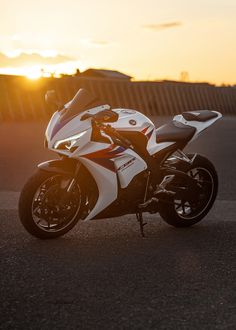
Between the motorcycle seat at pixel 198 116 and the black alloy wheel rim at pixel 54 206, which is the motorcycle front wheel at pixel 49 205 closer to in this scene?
the black alloy wheel rim at pixel 54 206

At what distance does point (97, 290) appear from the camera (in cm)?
371

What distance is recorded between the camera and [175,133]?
5270mm

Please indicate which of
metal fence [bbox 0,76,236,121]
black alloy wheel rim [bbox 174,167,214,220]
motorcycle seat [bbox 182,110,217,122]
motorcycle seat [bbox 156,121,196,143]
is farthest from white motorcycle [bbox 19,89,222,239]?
metal fence [bbox 0,76,236,121]

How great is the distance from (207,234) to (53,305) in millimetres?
2338

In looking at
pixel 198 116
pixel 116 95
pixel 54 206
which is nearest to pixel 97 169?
pixel 54 206

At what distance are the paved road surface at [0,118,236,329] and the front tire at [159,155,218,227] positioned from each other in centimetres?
13

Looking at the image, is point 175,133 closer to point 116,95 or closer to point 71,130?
point 71,130

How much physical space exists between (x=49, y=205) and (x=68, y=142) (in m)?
0.62

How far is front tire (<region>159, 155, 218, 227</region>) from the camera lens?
5418 millimetres

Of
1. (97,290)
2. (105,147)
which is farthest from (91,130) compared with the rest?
(97,290)

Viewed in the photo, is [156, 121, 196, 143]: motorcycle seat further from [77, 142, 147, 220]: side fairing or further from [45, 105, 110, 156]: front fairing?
[45, 105, 110, 156]: front fairing

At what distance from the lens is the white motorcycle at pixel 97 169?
4.70m

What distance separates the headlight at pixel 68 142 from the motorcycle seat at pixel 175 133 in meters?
0.91

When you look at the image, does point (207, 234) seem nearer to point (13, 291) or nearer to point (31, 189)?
point (31, 189)
